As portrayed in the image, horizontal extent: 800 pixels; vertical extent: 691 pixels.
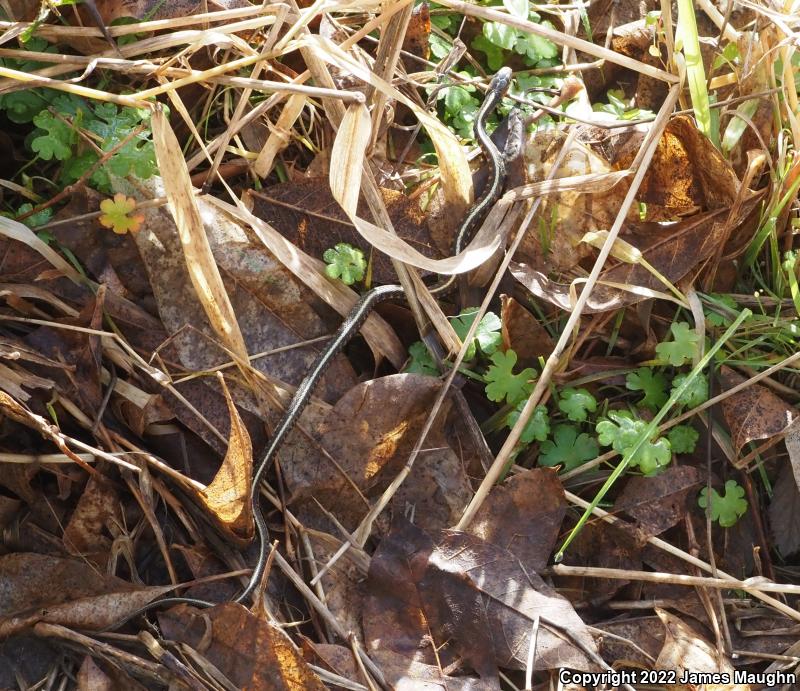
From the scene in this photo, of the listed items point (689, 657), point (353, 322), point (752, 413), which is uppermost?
point (353, 322)

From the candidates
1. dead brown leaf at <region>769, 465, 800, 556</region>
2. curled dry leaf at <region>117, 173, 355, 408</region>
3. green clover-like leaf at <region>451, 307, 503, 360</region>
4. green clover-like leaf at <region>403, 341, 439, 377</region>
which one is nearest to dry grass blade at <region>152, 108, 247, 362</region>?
curled dry leaf at <region>117, 173, 355, 408</region>

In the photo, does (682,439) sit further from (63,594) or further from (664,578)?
(63,594)

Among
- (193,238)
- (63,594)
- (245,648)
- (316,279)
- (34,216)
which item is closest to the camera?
(245,648)

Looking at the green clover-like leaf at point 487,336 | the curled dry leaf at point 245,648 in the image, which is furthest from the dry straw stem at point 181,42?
the curled dry leaf at point 245,648

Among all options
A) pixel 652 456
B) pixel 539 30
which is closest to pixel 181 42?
pixel 539 30

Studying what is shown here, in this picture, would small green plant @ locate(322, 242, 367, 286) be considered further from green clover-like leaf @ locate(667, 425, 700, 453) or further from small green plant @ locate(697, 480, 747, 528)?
small green plant @ locate(697, 480, 747, 528)

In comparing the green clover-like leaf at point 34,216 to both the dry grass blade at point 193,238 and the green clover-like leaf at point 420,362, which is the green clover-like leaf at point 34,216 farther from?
the green clover-like leaf at point 420,362
